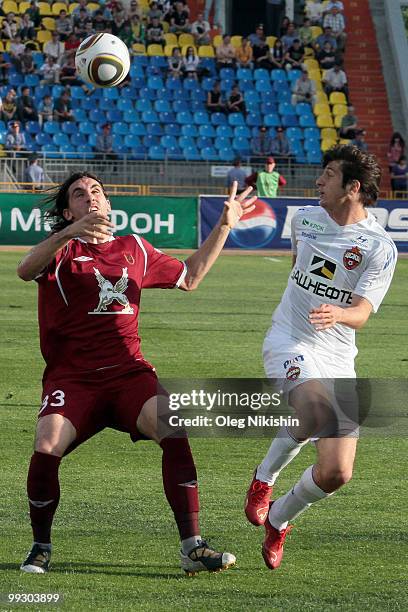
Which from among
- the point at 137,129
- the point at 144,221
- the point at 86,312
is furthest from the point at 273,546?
the point at 137,129

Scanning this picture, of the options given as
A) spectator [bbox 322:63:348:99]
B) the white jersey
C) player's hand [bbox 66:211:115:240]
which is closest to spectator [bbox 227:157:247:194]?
spectator [bbox 322:63:348:99]

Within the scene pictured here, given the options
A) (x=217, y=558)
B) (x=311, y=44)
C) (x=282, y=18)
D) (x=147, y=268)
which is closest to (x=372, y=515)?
(x=217, y=558)

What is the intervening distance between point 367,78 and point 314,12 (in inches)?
103

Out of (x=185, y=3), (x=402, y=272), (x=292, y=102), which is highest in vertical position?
(x=185, y=3)

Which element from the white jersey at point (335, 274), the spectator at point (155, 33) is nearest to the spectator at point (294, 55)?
the spectator at point (155, 33)

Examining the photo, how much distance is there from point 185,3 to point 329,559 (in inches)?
1298

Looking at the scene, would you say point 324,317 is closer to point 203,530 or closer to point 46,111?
point 203,530

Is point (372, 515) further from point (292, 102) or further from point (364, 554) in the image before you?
point (292, 102)

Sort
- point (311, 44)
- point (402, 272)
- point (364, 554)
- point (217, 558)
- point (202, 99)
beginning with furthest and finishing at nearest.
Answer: point (311, 44), point (202, 99), point (402, 272), point (364, 554), point (217, 558)

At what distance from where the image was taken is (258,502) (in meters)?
6.48

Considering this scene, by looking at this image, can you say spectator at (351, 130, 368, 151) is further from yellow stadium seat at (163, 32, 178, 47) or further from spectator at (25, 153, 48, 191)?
spectator at (25, 153, 48, 191)

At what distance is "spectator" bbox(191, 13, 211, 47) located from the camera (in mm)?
35938

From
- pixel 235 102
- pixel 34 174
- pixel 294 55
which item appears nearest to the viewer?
pixel 34 174

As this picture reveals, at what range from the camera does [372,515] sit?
271 inches
